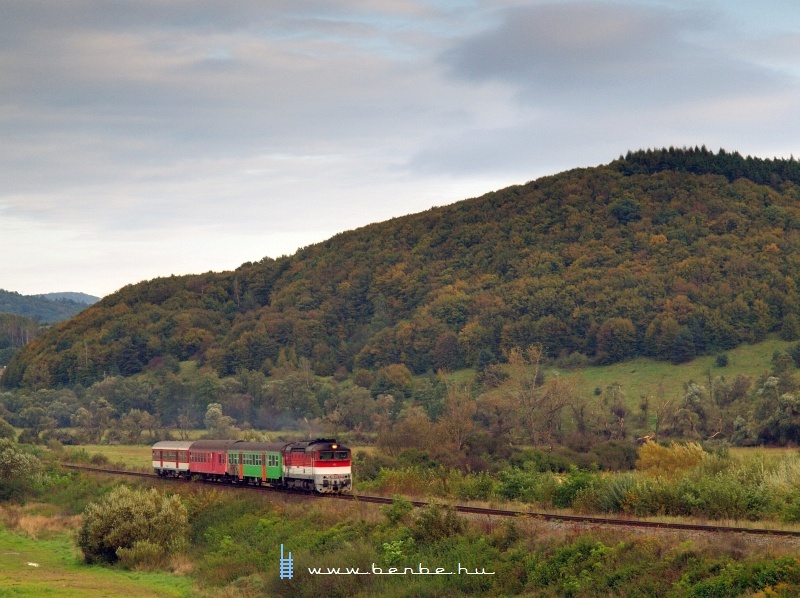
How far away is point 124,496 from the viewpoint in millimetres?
48781

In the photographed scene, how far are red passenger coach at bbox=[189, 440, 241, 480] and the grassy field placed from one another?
10.7m

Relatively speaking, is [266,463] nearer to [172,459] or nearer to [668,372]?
[172,459]

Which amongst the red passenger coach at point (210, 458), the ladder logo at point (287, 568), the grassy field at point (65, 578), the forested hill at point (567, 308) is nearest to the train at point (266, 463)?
the red passenger coach at point (210, 458)

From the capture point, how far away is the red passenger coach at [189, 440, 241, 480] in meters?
58.9

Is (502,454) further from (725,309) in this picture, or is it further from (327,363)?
(327,363)

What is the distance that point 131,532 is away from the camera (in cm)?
4453

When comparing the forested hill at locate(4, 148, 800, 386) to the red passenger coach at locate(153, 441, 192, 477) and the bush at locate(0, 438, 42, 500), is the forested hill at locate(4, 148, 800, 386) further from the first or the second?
the bush at locate(0, 438, 42, 500)

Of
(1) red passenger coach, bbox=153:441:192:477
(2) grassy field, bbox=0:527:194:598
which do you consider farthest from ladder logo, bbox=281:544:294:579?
(1) red passenger coach, bbox=153:441:192:477

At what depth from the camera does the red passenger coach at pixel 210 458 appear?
58875 millimetres

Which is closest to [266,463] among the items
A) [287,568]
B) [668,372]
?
[287,568]

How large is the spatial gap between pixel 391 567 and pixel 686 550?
411 inches

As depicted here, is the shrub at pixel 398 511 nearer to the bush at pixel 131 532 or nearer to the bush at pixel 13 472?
the bush at pixel 131 532

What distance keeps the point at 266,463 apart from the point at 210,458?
812 cm

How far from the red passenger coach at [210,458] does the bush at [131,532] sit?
12.8 meters
